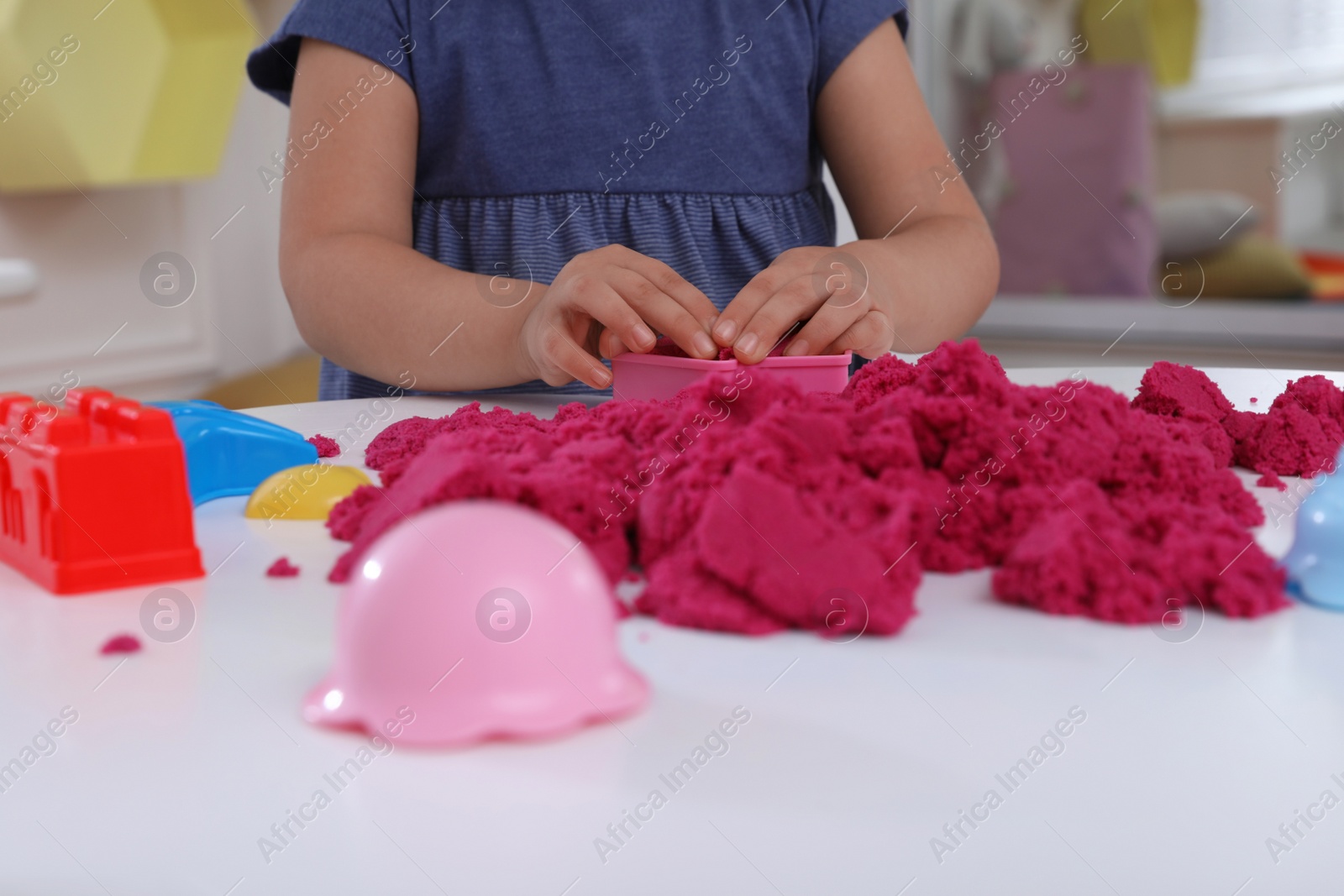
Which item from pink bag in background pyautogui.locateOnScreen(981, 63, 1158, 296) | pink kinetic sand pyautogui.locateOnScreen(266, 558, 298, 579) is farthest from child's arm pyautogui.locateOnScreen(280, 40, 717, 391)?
pink bag in background pyautogui.locateOnScreen(981, 63, 1158, 296)

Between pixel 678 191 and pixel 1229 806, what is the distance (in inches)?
29.4

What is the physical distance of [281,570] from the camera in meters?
0.40

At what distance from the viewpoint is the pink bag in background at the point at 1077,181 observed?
210 cm

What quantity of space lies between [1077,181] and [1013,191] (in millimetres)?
111

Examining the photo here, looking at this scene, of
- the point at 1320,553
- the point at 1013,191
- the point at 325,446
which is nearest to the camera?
the point at 1320,553

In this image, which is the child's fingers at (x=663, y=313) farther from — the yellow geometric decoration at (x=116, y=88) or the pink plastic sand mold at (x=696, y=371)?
the yellow geometric decoration at (x=116, y=88)

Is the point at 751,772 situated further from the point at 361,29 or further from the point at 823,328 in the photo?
the point at 361,29

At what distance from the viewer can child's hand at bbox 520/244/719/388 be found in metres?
0.61

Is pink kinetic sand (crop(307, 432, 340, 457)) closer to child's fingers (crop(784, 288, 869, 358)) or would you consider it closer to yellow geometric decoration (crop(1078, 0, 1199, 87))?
child's fingers (crop(784, 288, 869, 358))

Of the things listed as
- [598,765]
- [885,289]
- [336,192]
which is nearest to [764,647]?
[598,765]

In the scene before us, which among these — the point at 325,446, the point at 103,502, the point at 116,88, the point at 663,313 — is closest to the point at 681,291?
the point at 663,313

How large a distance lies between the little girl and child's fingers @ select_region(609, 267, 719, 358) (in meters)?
0.15

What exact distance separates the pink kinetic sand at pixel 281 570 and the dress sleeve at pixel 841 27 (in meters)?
0.71

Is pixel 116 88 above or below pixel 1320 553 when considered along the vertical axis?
below
